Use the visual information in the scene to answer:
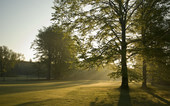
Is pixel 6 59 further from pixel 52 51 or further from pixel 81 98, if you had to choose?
pixel 81 98

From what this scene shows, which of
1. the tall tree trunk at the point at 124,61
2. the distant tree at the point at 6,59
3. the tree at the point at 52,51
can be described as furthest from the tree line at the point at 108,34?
the distant tree at the point at 6,59

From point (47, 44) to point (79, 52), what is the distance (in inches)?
1395

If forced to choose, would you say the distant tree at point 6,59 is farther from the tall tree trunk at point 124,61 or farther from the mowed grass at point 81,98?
the tall tree trunk at point 124,61

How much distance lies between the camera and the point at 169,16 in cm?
1906

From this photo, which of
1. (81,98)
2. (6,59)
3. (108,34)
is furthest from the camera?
(6,59)

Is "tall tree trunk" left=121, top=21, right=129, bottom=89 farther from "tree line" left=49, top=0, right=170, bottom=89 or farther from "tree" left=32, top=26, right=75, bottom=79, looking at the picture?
"tree" left=32, top=26, right=75, bottom=79

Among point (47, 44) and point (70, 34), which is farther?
point (47, 44)

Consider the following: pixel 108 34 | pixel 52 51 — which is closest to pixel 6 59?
pixel 52 51

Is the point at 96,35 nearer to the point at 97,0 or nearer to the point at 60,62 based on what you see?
the point at 97,0

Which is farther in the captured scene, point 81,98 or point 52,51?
point 52,51

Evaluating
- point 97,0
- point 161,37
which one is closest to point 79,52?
point 97,0

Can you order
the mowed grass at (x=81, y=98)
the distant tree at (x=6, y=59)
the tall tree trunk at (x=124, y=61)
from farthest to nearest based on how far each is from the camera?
the distant tree at (x=6, y=59) → the tall tree trunk at (x=124, y=61) → the mowed grass at (x=81, y=98)

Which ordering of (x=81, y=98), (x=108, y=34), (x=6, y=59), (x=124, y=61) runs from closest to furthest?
(x=81, y=98)
(x=124, y=61)
(x=108, y=34)
(x=6, y=59)

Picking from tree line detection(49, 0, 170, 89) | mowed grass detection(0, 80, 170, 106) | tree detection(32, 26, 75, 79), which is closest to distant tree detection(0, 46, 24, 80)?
tree detection(32, 26, 75, 79)
